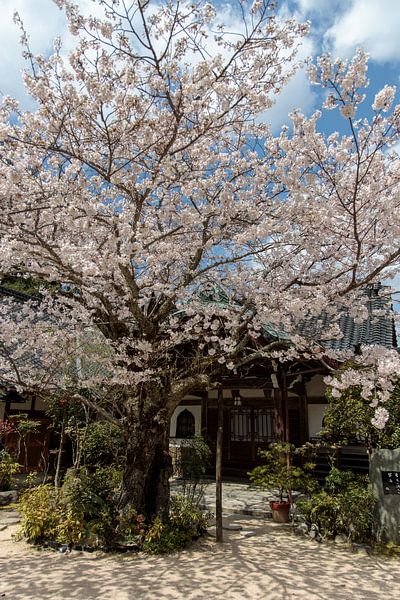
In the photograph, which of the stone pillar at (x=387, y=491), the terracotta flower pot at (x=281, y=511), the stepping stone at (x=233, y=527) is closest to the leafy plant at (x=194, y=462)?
the stepping stone at (x=233, y=527)

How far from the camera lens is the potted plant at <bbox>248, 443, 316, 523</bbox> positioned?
24.3 ft

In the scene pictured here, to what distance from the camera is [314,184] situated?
561 cm

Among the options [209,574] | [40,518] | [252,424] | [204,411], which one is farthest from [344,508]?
[204,411]

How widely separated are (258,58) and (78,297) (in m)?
4.83

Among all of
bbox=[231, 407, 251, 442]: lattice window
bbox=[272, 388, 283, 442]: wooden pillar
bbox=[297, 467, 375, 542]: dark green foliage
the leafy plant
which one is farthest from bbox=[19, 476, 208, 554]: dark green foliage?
bbox=[231, 407, 251, 442]: lattice window

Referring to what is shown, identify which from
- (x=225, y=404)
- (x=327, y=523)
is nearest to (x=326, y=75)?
(x=327, y=523)

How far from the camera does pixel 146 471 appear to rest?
6336 millimetres

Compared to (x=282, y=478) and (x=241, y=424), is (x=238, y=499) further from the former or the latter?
(x=241, y=424)

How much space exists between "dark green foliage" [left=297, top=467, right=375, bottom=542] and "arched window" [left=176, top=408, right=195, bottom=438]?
6705 mm

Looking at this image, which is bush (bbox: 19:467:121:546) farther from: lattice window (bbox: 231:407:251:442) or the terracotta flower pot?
lattice window (bbox: 231:407:251:442)

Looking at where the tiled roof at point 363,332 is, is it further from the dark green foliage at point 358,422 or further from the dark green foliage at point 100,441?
the dark green foliage at point 100,441

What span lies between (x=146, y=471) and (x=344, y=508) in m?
3.17

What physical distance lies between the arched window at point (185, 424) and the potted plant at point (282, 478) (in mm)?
5564

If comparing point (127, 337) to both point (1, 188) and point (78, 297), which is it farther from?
point (1, 188)
